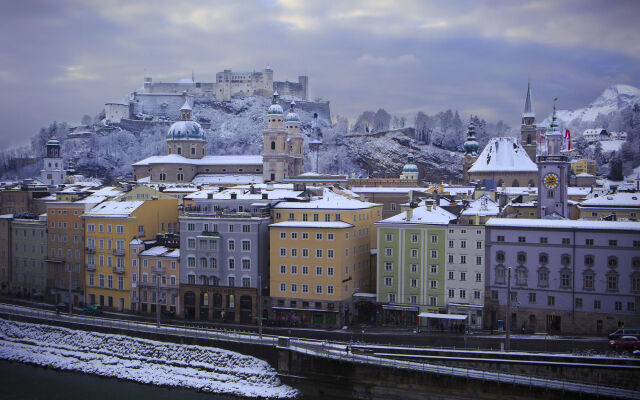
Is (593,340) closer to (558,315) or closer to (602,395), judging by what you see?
(558,315)

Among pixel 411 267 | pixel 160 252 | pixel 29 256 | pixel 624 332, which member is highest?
pixel 160 252

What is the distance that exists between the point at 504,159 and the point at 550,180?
4328 centimetres

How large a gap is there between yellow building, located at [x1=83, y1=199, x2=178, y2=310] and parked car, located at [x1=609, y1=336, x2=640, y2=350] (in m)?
40.4

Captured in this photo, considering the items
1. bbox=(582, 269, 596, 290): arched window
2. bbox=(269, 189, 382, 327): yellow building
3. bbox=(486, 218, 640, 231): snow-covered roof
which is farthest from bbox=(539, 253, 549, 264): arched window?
bbox=(269, 189, 382, 327): yellow building

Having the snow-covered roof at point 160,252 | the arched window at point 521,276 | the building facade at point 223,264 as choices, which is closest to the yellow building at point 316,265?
the building facade at point 223,264

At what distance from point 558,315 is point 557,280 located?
254 centimetres

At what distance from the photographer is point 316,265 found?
56594mm

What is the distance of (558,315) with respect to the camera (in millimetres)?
50938

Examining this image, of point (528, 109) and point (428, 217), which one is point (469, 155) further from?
point (428, 217)

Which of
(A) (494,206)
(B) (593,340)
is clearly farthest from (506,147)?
(B) (593,340)

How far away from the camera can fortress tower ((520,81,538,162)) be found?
11962 centimetres

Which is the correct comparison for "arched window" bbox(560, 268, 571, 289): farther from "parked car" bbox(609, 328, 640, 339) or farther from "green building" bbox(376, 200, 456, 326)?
"green building" bbox(376, 200, 456, 326)

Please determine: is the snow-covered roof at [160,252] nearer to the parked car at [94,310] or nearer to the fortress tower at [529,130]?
the parked car at [94,310]

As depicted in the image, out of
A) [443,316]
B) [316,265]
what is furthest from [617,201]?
[316,265]
